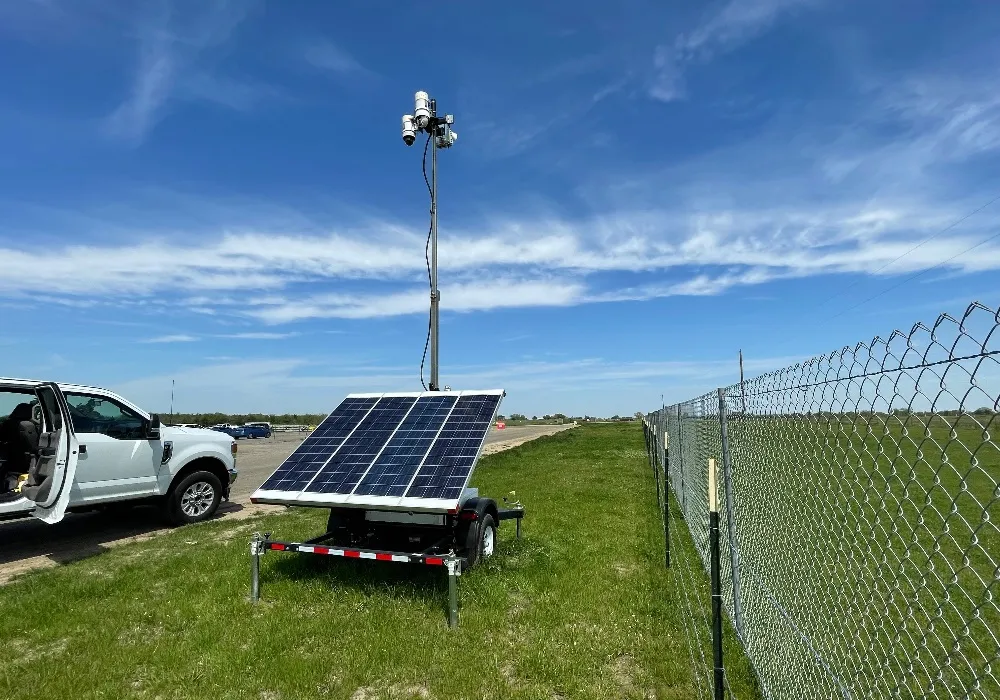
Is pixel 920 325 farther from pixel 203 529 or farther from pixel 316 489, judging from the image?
pixel 203 529

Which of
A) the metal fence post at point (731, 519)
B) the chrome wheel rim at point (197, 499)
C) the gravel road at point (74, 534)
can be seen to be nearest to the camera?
the metal fence post at point (731, 519)

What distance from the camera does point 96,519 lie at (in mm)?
10633

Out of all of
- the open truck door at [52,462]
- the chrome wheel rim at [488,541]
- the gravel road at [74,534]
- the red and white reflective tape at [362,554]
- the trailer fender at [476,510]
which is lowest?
the gravel road at [74,534]

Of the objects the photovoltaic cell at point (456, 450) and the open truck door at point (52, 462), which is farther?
the open truck door at point (52, 462)

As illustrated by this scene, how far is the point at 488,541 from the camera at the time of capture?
23.6 feet

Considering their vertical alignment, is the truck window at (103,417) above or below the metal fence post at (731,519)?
above

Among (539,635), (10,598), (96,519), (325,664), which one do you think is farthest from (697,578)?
(96,519)

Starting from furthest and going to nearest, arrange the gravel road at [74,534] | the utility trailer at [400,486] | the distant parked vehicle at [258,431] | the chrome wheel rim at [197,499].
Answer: the distant parked vehicle at [258,431] < the chrome wheel rim at [197,499] < the gravel road at [74,534] < the utility trailer at [400,486]

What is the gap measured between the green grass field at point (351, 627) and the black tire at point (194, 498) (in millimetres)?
1347

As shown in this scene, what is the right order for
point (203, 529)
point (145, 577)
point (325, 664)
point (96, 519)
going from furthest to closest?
point (96, 519) < point (203, 529) < point (145, 577) < point (325, 664)

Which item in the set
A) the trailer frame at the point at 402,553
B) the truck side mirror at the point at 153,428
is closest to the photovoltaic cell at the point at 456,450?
the trailer frame at the point at 402,553

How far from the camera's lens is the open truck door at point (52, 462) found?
7.70 meters

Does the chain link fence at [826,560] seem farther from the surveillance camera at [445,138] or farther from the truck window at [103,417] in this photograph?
the truck window at [103,417]

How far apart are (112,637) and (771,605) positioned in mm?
5615
